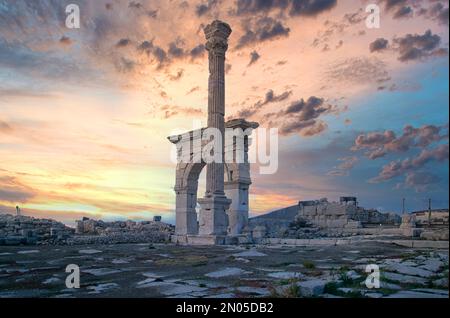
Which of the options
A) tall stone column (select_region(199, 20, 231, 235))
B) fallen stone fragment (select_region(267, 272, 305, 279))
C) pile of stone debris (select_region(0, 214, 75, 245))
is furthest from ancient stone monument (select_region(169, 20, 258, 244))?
fallen stone fragment (select_region(267, 272, 305, 279))

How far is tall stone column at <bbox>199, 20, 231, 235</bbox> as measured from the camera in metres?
19.8

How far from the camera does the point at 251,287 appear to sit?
6027 mm

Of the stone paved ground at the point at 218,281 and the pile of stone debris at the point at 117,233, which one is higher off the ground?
the stone paved ground at the point at 218,281

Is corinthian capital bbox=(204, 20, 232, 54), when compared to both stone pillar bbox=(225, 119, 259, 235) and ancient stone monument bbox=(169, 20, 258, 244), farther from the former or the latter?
stone pillar bbox=(225, 119, 259, 235)

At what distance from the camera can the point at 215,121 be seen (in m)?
20.3

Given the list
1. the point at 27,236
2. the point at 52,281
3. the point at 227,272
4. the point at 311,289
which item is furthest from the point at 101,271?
the point at 27,236

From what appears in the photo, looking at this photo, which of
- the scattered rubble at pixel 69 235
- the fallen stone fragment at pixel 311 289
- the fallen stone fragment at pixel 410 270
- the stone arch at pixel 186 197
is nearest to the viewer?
the fallen stone fragment at pixel 311 289

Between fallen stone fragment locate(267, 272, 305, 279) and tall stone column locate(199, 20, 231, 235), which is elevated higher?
tall stone column locate(199, 20, 231, 235)

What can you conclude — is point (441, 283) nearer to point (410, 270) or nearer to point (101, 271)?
point (410, 270)

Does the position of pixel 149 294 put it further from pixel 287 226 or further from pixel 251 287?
pixel 287 226

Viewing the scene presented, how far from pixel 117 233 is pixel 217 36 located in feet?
40.7

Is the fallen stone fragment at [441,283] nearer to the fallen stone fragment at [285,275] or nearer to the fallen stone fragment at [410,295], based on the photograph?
the fallen stone fragment at [410,295]

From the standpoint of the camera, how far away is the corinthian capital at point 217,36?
19953 millimetres

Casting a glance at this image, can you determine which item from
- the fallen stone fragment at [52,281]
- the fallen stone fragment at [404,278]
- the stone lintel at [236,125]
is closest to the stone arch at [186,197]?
the stone lintel at [236,125]
